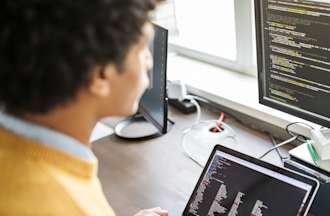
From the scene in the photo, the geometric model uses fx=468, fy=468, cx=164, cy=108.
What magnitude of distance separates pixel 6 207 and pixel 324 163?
0.80 m

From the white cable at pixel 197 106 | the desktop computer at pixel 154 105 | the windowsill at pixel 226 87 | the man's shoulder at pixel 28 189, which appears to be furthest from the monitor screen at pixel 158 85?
the man's shoulder at pixel 28 189

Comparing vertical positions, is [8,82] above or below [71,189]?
above

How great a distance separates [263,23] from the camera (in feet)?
4.13

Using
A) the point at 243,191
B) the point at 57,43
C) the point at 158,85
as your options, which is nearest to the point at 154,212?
the point at 243,191

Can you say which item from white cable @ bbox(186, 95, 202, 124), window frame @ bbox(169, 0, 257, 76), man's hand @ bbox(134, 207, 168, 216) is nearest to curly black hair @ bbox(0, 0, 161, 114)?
man's hand @ bbox(134, 207, 168, 216)

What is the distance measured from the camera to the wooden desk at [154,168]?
1.26m

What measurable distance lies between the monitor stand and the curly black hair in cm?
95

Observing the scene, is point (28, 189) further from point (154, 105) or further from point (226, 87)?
point (226, 87)

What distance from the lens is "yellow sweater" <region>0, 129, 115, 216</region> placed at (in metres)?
0.68

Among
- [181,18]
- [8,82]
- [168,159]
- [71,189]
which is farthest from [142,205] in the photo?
[181,18]

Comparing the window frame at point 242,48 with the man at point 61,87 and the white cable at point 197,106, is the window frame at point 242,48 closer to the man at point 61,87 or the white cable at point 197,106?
the white cable at point 197,106

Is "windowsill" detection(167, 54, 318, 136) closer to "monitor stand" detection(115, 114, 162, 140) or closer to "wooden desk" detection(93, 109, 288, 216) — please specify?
"wooden desk" detection(93, 109, 288, 216)

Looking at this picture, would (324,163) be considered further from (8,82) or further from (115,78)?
(8,82)

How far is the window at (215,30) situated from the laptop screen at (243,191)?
2.49ft
